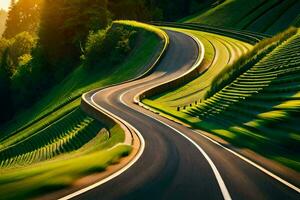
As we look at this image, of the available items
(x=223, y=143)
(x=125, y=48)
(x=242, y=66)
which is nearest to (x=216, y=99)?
(x=242, y=66)

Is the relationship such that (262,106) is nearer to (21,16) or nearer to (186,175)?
(186,175)

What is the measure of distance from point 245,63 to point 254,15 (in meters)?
53.4

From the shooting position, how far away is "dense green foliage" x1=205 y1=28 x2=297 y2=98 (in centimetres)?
3947

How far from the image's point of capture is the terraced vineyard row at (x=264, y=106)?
20.4m

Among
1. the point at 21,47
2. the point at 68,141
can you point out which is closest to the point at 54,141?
the point at 68,141

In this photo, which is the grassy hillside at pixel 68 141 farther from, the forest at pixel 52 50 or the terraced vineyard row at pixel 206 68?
the forest at pixel 52 50

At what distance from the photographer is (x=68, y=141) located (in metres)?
36.9

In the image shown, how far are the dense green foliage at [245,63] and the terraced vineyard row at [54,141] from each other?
38.0 ft

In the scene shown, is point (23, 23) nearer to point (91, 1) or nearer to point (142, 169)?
point (91, 1)

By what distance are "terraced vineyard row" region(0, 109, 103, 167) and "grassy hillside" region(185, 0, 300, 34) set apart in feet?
157

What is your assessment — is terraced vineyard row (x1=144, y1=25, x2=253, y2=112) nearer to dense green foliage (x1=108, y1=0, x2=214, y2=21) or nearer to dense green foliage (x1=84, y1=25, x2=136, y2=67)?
dense green foliage (x1=84, y1=25, x2=136, y2=67)

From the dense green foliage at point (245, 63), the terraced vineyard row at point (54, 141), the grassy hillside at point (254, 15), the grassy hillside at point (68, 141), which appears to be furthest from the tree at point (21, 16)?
the dense green foliage at point (245, 63)

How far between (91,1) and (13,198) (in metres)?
81.7

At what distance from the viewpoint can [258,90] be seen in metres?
29.9
